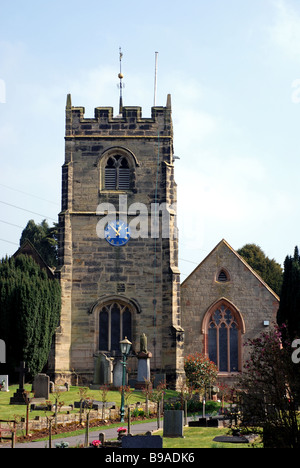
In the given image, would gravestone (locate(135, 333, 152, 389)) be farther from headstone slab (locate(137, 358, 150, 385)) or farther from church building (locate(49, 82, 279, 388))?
church building (locate(49, 82, 279, 388))

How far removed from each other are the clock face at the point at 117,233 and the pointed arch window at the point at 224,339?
6.73m

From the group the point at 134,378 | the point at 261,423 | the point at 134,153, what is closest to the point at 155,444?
the point at 261,423

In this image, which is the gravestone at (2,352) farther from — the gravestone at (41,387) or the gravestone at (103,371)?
the gravestone at (103,371)

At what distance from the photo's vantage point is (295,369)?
57.5 ft

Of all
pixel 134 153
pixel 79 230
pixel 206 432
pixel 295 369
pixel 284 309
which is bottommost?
pixel 206 432

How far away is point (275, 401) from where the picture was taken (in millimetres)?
16828

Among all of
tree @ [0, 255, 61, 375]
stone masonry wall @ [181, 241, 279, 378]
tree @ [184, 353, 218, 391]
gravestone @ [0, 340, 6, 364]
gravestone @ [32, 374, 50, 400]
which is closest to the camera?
gravestone @ [32, 374, 50, 400]

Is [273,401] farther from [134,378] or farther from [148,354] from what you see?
[134,378]

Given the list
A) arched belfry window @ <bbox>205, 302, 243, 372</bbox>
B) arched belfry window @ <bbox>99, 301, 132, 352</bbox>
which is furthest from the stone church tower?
arched belfry window @ <bbox>205, 302, 243, 372</bbox>

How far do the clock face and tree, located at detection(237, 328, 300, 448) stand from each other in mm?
21853

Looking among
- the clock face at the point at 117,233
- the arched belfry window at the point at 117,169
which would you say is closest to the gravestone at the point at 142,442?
the clock face at the point at 117,233

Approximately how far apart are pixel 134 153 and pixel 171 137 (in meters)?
2.19

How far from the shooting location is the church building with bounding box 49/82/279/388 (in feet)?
127

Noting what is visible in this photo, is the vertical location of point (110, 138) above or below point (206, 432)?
above
